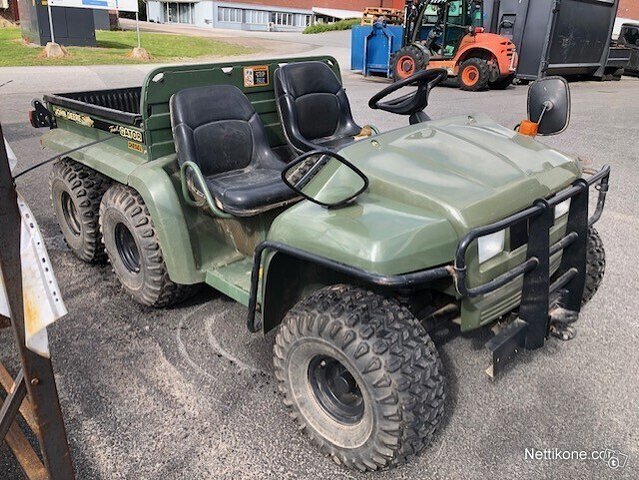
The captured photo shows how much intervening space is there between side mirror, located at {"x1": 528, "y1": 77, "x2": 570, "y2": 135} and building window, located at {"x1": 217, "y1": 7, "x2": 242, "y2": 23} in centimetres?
3927

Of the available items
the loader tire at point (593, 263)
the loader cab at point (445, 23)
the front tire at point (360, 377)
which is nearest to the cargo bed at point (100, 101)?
the front tire at point (360, 377)

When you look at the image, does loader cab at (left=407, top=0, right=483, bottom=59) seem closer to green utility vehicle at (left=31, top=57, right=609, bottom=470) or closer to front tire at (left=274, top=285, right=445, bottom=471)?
green utility vehicle at (left=31, top=57, right=609, bottom=470)

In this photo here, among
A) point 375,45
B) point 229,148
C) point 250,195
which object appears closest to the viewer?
point 250,195

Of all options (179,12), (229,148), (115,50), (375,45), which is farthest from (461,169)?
(179,12)

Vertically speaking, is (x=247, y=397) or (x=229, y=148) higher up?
(x=229, y=148)

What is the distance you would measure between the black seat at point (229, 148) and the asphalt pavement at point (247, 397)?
754 mm

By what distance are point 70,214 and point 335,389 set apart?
263 cm

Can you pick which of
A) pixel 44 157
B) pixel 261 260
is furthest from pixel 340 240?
pixel 44 157

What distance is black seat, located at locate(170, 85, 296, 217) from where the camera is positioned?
2.96 meters

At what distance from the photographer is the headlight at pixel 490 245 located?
7.05ft

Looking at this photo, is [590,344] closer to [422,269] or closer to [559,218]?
[559,218]

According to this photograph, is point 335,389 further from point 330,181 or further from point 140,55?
point 140,55

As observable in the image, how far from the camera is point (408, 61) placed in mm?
13734

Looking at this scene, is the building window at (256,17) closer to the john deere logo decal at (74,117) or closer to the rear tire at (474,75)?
the rear tire at (474,75)
